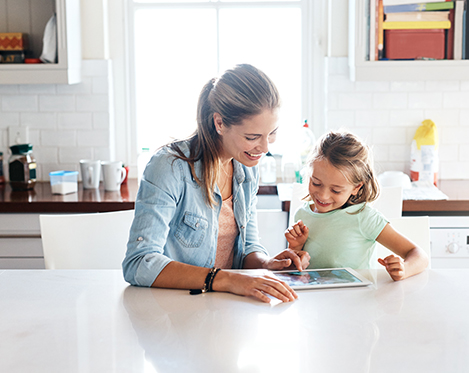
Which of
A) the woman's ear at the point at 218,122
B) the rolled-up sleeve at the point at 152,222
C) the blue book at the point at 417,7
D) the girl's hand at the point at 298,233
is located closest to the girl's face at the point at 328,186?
the girl's hand at the point at 298,233

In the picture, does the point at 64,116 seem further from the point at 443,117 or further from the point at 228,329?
the point at 228,329

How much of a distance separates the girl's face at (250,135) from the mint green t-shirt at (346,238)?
329 mm

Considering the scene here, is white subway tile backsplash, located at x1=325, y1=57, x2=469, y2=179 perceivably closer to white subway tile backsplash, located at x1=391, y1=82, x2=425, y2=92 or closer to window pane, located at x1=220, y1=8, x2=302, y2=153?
white subway tile backsplash, located at x1=391, y1=82, x2=425, y2=92

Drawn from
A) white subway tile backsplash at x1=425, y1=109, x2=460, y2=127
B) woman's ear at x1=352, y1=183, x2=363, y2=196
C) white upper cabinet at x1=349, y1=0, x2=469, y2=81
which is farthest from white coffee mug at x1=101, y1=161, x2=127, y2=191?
white subway tile backsplash at x1=425, y1=109, x2=460, y2=127

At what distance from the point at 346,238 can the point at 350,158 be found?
244mm

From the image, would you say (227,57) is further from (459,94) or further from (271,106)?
(271,106)

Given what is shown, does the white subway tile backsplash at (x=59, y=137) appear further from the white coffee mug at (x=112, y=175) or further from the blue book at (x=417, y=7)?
the blue book at (x=417, y=7)

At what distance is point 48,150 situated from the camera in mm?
3209

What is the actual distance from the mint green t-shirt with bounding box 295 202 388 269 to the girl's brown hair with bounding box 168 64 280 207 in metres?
0.36

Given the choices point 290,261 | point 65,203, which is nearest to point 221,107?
point 290,261

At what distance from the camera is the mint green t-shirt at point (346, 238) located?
1.66 meters

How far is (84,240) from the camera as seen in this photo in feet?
6.17

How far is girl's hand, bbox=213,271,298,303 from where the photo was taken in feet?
4.24

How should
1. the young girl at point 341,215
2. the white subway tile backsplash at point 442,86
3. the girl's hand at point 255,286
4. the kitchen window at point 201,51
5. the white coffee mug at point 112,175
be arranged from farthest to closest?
the kitchen window at point 201,51, the white subway tile backsplash at point 442,86, the white coffee mug at point 112,175, the young girl at point 341,215, the girl's hand at point 255,286
